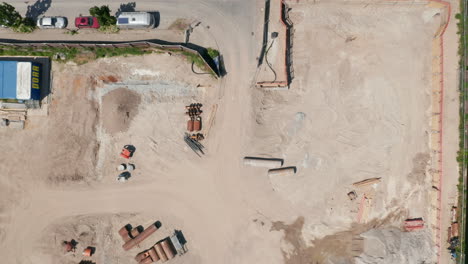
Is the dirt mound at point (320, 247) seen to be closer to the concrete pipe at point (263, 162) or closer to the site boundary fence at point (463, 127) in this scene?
the concrete pipe at point (263, 162)

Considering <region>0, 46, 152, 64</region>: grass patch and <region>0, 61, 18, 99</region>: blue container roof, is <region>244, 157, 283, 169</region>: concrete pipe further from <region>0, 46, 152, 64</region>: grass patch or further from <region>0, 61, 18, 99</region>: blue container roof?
<region>0, 61, 18, 99</region>: blue container roof

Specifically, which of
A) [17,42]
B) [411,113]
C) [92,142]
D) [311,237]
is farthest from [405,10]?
[17,42]

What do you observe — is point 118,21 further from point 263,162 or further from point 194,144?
point 263,162

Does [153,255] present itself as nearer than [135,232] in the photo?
Yes

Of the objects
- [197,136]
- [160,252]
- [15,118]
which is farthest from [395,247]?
[15,118]

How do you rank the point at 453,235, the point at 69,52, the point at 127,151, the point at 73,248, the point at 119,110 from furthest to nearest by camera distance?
the point at 69,52
the point at 119,110
the point at 73,248
the point at 127,151
the point at 453,235

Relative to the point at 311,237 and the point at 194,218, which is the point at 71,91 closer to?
the point at 194,218
